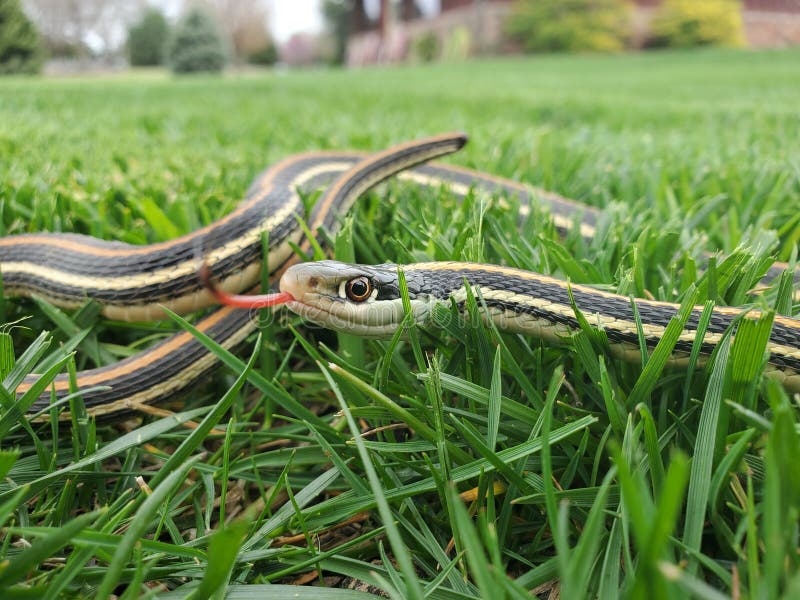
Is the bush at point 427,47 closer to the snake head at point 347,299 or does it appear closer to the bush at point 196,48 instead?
the bush at point 196,48

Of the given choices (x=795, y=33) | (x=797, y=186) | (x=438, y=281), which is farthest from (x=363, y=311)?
(x=795, y=33)

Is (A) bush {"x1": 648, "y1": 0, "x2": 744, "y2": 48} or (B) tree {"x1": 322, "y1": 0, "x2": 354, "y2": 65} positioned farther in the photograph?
(B) tree {"x1": 322, "y1": 0, "x2": 354, "y2": 65}

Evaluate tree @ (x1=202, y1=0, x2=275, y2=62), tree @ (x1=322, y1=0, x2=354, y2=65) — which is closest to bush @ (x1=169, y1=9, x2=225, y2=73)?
tree @ (x1=322, y1=0, x2=354, y2=65)

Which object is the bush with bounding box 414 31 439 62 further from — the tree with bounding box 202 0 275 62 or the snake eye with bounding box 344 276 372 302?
the snake eye with bounding box 344 276 372 302

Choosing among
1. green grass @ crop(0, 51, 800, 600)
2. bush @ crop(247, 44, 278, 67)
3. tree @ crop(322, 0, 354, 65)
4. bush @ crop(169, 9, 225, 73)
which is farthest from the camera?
bush @ crop(247, 44, 278, 67)

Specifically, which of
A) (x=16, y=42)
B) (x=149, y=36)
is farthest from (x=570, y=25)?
(x=149, y=36)

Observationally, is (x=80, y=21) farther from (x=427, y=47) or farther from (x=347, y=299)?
(x=347, y=299)

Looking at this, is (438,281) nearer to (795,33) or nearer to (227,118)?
(227,118)
